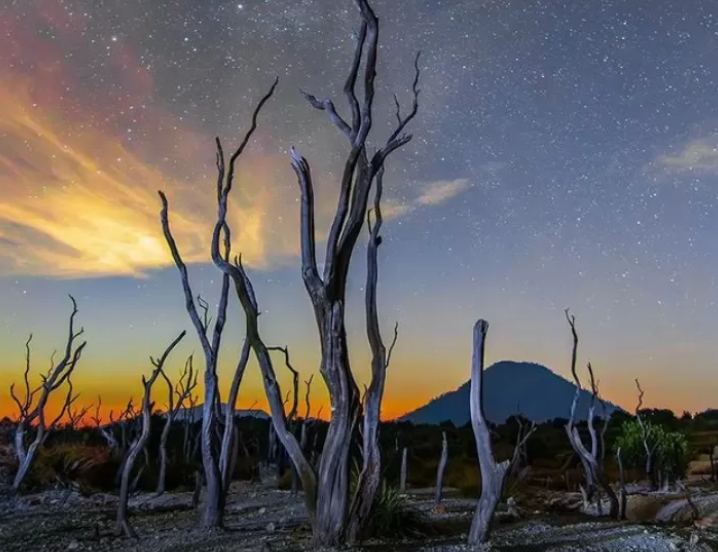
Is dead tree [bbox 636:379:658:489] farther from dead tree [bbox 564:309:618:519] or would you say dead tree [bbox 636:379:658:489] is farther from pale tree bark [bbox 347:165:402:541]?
pale tree bark [bbox 347:165:402:541]

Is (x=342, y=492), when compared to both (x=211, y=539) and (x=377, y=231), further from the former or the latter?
(x=377, y=231)

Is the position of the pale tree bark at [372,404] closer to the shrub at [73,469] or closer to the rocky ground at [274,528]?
the rocky ground at [274,528]

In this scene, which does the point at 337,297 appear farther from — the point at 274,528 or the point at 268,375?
the point at 274,528

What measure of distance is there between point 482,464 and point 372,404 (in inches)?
64.0

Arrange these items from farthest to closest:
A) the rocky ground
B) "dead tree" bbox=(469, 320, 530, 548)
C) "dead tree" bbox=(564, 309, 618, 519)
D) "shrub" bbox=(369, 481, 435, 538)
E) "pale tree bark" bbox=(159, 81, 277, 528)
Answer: "dead tree" bbox=(564, 309, 618, 519) → "pale tree bark" bbox=(159, 81, 277, 528) → "shrub" bbox=(369, 481, 435, 538) → the rocky ground → "dead tree" bbox=(469, 320, 530, 548)

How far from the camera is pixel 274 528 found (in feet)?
33.8

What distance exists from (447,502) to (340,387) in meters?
8.46

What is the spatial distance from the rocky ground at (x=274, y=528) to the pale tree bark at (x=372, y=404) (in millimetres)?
414

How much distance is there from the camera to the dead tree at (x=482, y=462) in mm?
7891

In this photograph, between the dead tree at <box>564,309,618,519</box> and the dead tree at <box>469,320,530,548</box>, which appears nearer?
the dead tree at <box>469,320,530,548</box>

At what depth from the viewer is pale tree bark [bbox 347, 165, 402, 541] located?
26.8 ft

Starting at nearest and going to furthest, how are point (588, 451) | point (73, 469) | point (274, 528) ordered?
point (274, 528) → point (588, 451) → point (73, 469)

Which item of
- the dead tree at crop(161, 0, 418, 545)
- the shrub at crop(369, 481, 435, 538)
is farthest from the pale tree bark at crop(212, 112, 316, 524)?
the shrub at crop(369, 481, 435, 538)

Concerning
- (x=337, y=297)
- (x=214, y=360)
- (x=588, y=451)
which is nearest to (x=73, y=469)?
(x=214, y=360)
